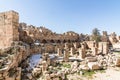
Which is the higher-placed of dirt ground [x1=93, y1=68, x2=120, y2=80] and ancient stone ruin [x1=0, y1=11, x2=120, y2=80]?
ancient stone ruin [x1=0, y1=11, x2=120, y2=80]

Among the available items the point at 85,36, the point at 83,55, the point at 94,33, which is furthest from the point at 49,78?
the point at 85,36

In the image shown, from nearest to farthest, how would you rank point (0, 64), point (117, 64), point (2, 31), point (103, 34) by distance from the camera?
point (0, 64) → point (117, 64) → point (2, 31) → point (103, 34)

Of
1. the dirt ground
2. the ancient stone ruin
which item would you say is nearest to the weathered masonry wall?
the ancient stone ruin

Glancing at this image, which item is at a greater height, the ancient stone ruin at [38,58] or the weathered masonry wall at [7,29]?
the weathered masonry wall at [7,29]

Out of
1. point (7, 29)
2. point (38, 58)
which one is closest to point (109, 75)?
point (38, 58)

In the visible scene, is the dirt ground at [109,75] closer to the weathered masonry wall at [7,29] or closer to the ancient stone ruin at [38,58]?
the ancient stone ruin at [38,58]

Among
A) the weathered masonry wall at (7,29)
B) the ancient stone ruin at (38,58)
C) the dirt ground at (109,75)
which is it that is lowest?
the dirt ground at (109,75)

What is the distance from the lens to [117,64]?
17.8 meters

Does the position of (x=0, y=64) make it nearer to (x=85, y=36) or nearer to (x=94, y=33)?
(x=94, y=33)

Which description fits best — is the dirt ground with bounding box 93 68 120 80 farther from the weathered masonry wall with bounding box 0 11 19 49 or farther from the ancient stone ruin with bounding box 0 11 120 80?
the weathered masonry wall with bounding box 0 11 19 49

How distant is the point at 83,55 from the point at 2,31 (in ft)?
39.6

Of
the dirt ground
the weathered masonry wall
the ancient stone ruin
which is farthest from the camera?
the weathered masonry wall

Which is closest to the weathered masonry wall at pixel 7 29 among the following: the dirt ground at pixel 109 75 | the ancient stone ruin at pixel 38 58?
the ancient stone ruin at pixel 38 58

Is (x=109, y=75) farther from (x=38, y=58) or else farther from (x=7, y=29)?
(x=7, y=29)
